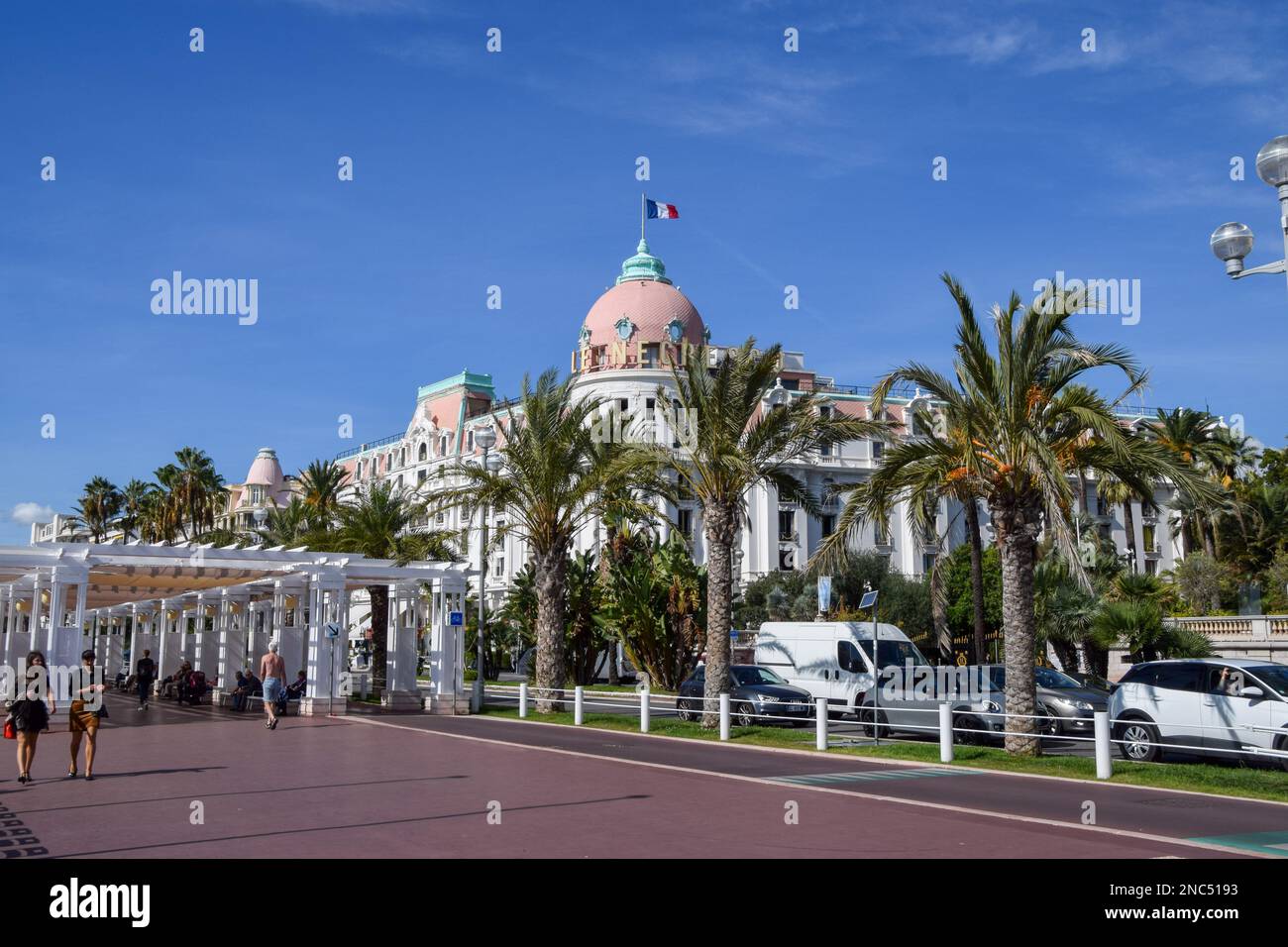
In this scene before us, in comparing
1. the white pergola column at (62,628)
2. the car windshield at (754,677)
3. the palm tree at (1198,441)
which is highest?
the palm tree at (1198,441)

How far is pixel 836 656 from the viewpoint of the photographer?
27266mm

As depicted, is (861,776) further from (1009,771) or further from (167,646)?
(167,646)

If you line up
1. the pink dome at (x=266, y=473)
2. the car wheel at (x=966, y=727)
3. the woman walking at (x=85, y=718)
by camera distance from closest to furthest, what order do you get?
the woman walking at (x=85, y=718), the car wheel at (x=966, y=727), the pink dome at (x=266, y=473)

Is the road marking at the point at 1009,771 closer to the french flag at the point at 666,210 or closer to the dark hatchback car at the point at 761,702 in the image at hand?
the dark hatchback car at the point at 761,702

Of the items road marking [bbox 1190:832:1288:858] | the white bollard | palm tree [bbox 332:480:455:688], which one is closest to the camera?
road marking [bbox 1190:832:1288:858]

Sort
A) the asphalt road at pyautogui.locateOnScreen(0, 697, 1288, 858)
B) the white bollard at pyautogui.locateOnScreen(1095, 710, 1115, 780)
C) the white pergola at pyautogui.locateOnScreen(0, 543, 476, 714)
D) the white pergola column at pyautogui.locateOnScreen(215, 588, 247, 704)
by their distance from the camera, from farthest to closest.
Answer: the white pergola column at pyautogui.locateOnScreen(215, 588, 247, 704)
the white pergola at pyautogui.locateOnScreen(0, 543, 476, 714)
the white bollard at pyautogui.locateOnScreen(1095, 710, 1115, 780)
the asphalt road at pyautogui.locateOnScreen(0, 697, 1288, 858)

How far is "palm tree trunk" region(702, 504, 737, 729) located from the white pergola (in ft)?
28.0

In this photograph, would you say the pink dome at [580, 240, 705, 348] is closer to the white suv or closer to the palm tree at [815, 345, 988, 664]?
the palm tree at [815, 345, 988, 664]

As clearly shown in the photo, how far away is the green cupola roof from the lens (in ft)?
226

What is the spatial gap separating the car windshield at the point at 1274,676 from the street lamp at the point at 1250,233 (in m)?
8.14

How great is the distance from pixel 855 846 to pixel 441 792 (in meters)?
5.16

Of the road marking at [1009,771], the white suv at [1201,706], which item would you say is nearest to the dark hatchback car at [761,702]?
the road marking at [1009,771]

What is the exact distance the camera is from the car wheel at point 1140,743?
1769 centimetres

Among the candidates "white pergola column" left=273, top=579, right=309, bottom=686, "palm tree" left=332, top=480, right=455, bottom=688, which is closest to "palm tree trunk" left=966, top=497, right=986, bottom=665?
"palm tree" left=332, top=480, right=455, bottom=688
